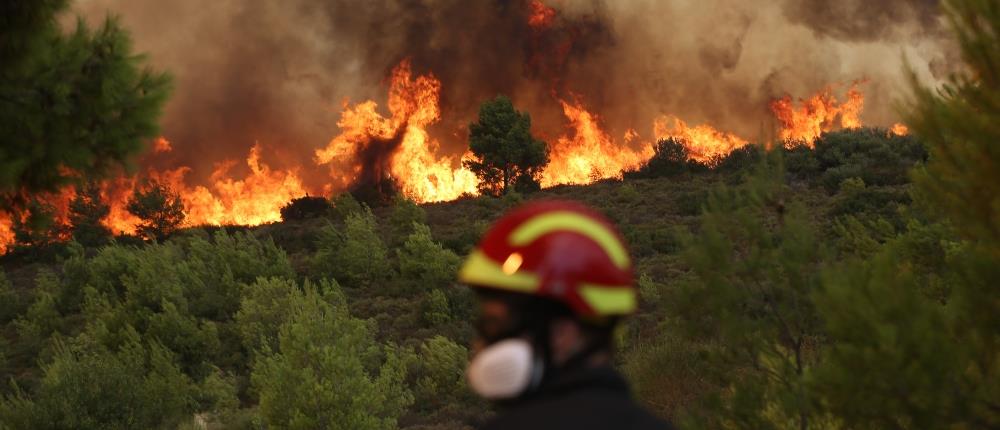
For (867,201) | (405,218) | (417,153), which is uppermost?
(417,153)

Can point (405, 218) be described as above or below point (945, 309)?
above

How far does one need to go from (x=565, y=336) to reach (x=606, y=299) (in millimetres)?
95

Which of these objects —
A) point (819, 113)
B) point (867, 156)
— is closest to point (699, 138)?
point (819, 113)

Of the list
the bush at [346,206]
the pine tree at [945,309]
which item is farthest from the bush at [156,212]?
the pine tree at [945,309]

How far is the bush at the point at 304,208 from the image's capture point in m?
47.0

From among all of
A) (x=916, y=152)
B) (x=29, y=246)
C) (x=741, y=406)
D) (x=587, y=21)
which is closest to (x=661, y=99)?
(x=587, y=21)

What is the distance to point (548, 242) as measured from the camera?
1.56 metres

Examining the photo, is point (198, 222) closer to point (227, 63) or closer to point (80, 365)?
point (227, 63)

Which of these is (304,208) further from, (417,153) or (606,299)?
(606,299)

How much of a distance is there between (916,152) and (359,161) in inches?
1360

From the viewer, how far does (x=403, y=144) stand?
61.5m

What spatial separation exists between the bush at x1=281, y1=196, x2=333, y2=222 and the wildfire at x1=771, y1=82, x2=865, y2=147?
28000 mm

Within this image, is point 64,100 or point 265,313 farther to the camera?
point 265,313

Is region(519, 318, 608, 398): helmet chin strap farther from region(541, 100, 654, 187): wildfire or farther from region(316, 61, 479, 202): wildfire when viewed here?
region(316, 61, 479, 202): wildfire
